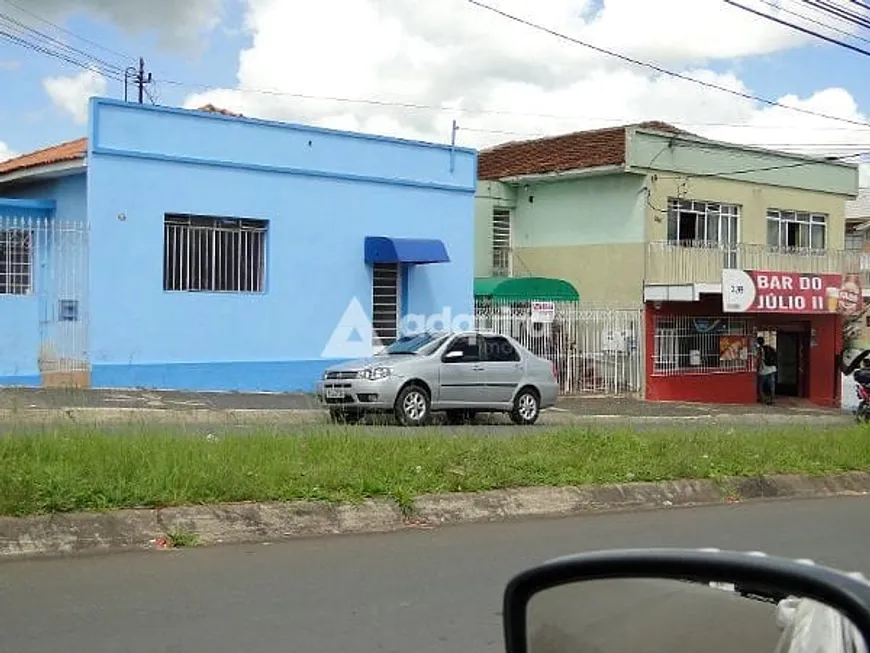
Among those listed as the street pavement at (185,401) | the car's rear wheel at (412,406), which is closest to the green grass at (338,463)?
the car's rear wheel at (412,406)

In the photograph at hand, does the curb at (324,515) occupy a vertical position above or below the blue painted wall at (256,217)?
below

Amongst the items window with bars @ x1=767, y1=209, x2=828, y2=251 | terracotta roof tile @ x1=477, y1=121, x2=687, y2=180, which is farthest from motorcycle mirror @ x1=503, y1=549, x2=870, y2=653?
window with bars @ x1=767, y1=209, x2=828, y2=251

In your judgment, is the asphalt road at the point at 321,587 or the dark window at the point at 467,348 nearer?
the asphalt road at the point at 321,587

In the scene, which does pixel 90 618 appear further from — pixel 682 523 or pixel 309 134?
pixel 309 134

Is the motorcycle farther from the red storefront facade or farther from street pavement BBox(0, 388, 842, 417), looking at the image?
the red storefront facade

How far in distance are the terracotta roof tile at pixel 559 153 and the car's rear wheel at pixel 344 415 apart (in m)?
13.2

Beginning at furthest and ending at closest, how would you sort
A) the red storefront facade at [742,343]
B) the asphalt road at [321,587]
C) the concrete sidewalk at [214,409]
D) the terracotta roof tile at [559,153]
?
the terracotta roof tile at [559,153]
the red storefront facade at [742,343]
the concrete sidewalk at [214,409]
the asphalt road at [321,587]

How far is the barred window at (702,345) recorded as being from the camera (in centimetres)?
2800

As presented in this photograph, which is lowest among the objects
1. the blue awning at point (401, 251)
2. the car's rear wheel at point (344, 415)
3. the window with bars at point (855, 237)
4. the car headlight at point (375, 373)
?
the car's rear wheel at point (344, 415)

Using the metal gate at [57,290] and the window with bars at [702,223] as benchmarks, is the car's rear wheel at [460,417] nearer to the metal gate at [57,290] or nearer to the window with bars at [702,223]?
the metal gate at [57,290]

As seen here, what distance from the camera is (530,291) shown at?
26.8 metres

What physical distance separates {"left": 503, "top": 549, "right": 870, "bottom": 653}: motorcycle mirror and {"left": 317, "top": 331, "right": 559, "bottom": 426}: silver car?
47.4 ft

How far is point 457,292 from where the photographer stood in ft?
81.4

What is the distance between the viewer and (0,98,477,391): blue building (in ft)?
64.3
